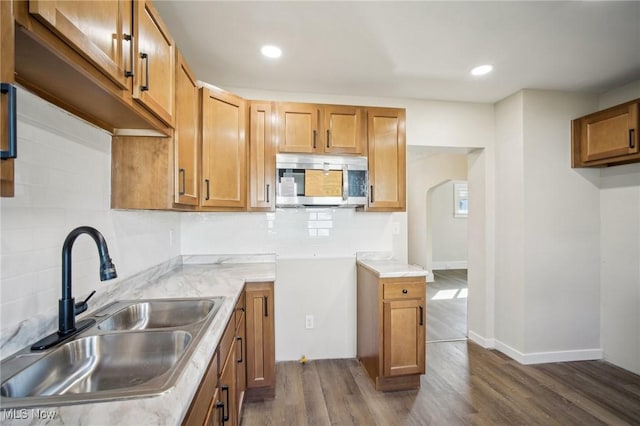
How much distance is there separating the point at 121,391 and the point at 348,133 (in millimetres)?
2274

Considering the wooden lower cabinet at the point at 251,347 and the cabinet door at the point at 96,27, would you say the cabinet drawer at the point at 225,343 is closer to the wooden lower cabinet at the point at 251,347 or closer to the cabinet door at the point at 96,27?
the wooden lower cabinet at the point at 251,347

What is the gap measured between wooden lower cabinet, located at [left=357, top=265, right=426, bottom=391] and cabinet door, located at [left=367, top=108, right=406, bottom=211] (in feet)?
2.25

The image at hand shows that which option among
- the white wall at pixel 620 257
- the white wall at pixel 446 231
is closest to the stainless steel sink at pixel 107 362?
the white wall at pixel 620 257

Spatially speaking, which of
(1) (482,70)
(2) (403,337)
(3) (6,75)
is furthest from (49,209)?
(1) (482,70)

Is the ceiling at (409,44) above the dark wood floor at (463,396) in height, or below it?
above

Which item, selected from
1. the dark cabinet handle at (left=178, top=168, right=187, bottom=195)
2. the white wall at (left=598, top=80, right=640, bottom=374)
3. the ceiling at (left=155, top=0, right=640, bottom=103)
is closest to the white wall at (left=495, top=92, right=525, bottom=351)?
the ceiling at (left=155, top=0, right=640, bottom=103)

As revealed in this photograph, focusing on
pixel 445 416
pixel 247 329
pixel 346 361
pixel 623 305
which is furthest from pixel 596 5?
pixel 346 361

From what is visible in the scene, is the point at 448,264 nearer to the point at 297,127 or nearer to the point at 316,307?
the point at 316,307

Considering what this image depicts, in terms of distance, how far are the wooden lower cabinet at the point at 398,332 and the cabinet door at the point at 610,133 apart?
197 centimetres

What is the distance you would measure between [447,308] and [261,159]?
358 centimetres

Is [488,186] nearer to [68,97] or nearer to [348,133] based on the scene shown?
[348,133]

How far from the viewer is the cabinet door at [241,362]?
185 centimetres

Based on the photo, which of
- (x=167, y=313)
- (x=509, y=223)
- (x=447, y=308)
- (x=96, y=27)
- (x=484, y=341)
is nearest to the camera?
(x=96, y=27)

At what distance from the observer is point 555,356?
2.81 metres
